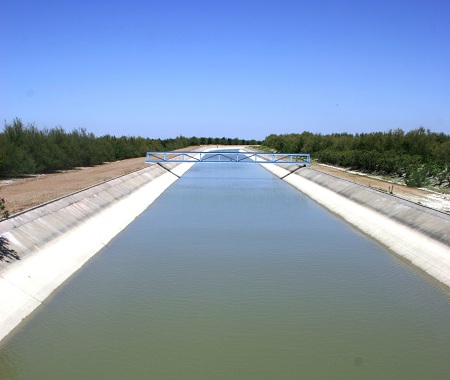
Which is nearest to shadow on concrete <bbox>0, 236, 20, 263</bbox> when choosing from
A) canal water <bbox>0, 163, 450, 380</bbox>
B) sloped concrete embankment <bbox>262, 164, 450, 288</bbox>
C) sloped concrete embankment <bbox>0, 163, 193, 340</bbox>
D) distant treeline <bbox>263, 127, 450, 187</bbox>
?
sloped concrete embankment <bbox>0, 163, 193, 340</bbox>

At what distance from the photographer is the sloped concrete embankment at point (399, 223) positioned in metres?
12.8

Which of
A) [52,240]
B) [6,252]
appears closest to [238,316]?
[6,252]

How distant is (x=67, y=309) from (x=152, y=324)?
2.15 m

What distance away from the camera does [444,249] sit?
41.8 feet

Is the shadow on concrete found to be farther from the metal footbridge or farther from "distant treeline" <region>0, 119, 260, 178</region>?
the metal footbridge

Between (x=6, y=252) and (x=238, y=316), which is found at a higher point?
(x=6, y=252)

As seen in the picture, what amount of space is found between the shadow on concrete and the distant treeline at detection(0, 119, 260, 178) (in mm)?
16637

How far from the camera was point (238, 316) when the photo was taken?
901cm

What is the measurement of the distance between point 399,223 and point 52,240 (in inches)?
467

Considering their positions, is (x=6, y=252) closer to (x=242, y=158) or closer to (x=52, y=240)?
(x=52, y=240)

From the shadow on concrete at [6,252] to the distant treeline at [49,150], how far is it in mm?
16637

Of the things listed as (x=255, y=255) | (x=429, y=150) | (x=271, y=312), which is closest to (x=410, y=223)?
(x=255, y=255)

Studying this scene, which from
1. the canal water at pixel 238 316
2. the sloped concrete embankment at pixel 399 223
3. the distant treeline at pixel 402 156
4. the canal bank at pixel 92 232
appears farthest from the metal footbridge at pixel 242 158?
the canal water at pixel 238 316

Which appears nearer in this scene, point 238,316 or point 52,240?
point 238,316
